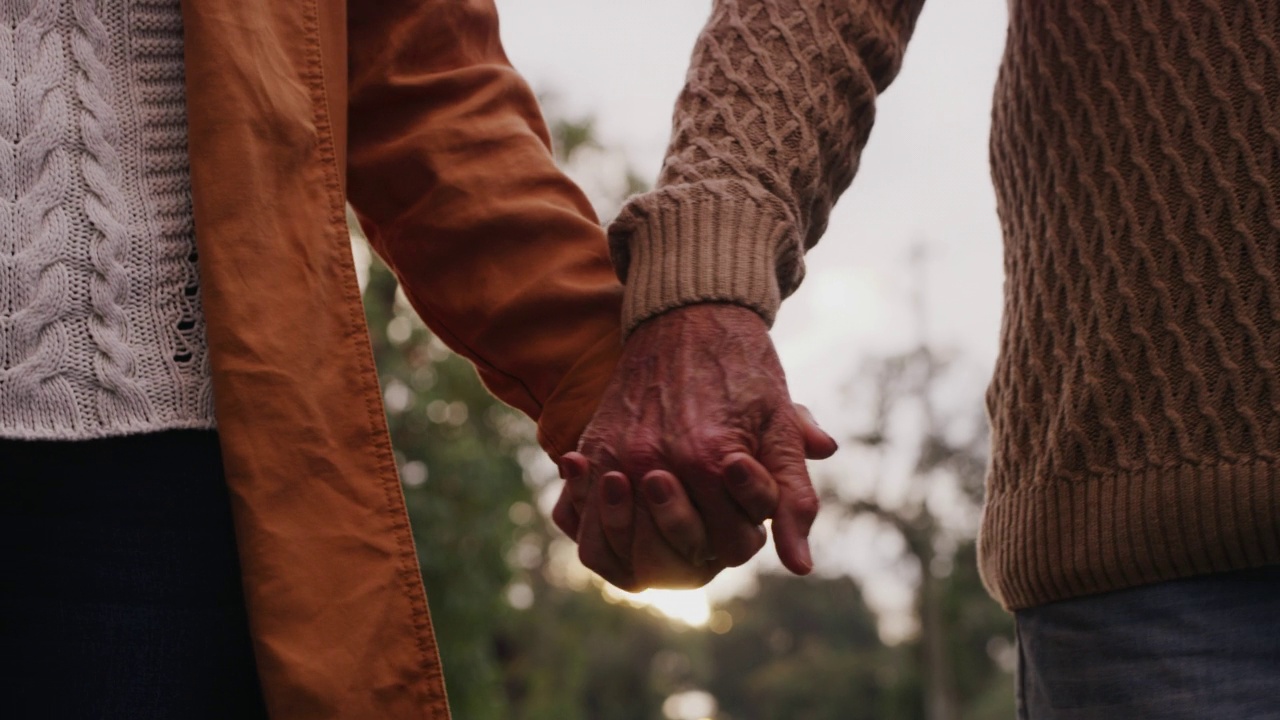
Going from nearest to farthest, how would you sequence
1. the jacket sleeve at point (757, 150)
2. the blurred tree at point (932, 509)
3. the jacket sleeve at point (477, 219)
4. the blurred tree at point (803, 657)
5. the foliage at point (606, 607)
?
1. the jacket sleeve at point (757, 150)
2. the jacket sleeve at point (477, 219)
3. the foliage at point (606, 607)
4. the blurred tree at point (932, 509)
5. the blurred tree at point (803, 657)

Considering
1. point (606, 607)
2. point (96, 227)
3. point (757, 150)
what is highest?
point (757, 150)

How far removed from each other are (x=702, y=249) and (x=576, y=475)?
1.06ft

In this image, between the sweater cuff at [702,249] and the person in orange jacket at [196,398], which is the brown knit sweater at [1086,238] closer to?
the sweater cuff at [702,249]

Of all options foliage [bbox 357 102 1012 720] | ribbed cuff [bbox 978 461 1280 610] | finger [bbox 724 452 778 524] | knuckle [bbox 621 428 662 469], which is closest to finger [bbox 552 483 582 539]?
knuckle [bbox 621 428 662 469]

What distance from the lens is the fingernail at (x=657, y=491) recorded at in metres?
1.46

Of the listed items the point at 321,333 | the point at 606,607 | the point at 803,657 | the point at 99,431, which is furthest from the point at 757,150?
the point at 803,657

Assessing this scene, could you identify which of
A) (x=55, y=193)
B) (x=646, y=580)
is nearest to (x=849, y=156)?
(x=646, y=580)

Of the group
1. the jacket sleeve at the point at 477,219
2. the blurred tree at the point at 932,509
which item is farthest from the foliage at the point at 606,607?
the jacket sleeve at the point at 477,219

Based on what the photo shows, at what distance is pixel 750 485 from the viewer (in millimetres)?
1461

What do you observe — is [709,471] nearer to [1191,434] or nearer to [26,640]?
[1191,434]

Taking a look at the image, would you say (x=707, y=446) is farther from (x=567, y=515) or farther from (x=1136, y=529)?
(x=1136, y=529)

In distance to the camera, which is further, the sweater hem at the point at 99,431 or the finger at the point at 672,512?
the finger at the point at 672,512

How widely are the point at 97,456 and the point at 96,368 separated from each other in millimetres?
87

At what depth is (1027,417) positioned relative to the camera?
167 cm
